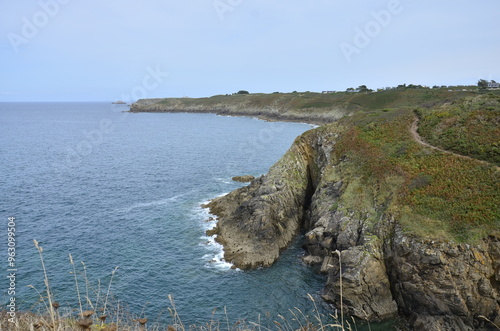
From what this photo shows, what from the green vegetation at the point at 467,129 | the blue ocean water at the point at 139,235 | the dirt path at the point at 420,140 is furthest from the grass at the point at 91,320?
the green vegetation at the point at 467,129

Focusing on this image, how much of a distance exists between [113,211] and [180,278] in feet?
75.1

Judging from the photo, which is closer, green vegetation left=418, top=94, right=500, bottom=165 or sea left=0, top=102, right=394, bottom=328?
sea left=0, top=102, right=394, bottom=328

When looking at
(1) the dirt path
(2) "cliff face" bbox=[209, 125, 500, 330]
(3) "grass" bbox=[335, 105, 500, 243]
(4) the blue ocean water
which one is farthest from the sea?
(1) the dirt path

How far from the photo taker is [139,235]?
1742 inches

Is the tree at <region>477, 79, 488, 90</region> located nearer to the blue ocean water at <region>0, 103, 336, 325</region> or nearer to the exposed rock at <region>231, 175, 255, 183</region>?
the blue ocean water at <region>0, 103, 336, 325</region>

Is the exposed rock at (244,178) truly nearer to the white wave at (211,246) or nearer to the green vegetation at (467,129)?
the white wave at (211,246)

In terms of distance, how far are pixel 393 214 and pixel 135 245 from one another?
30465mm

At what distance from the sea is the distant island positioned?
330 centimetres

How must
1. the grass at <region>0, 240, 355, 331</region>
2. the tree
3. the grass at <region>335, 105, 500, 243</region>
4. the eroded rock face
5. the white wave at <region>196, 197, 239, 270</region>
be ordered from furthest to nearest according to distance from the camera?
the tree → the eroded rock face → the white wave at <region>196, 197, 239, 270</region> → the grass at <region>335, 105, 500, 243</region> → the grass at <region>0, 240, 355, 331</region>

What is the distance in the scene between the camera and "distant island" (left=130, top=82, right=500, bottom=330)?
26.6 meters

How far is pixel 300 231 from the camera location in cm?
4559

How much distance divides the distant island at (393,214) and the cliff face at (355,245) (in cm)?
9

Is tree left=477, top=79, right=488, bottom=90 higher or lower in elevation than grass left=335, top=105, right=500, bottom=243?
higher

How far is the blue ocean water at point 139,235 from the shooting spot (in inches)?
1232
